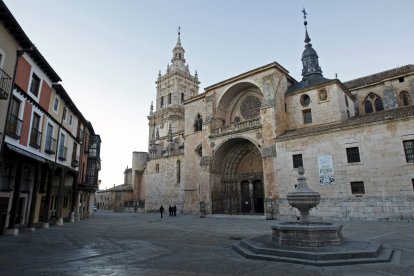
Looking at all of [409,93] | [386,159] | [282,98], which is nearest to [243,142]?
[282,98]

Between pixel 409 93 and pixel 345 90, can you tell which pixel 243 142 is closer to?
pixel 345 90

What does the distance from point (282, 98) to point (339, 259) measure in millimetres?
18858

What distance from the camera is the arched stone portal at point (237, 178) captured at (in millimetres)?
23766

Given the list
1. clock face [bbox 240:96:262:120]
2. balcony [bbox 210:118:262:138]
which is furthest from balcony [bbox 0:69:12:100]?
clock face [bbox 240:96:262:120]

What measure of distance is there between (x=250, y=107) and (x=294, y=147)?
815cm

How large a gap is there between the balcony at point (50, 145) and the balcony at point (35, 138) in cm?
97

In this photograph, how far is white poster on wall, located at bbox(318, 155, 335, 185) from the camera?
17234 millimetres

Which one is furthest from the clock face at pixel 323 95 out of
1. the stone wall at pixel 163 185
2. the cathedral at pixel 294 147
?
the stone wall at pixel 163 185

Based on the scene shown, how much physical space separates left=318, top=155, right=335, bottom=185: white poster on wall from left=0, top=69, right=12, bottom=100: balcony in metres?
17.6

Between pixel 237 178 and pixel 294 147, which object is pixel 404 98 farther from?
pixel 237 178

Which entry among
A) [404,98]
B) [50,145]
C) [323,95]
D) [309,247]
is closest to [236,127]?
[323,95]

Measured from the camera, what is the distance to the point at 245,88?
86.0 ft

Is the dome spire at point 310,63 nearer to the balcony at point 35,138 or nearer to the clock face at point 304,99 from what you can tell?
the clock face at point 304,99

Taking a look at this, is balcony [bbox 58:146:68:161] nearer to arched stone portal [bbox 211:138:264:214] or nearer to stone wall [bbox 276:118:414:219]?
arched stone portal [bbox 211:138:264:214]
